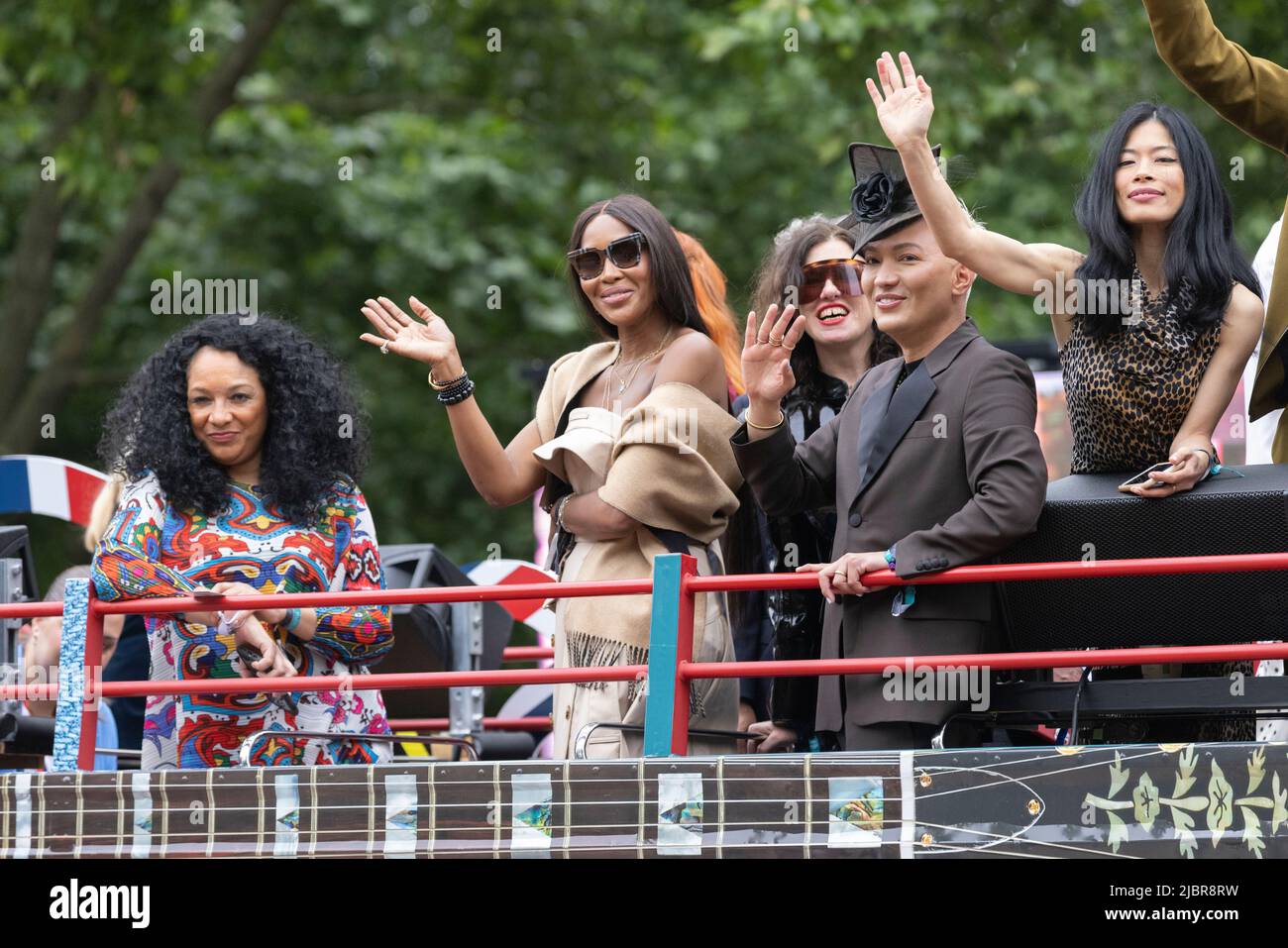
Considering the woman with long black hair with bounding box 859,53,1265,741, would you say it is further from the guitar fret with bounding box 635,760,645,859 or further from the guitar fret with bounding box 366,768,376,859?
the guitar fret with bounding box 366,768,376,859

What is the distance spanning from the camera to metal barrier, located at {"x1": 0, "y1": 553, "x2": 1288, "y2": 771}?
446 centimetres

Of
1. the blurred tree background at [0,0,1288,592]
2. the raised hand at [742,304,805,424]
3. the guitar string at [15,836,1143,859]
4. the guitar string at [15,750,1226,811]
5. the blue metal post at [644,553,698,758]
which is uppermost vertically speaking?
the blurred tree background at [0,0,1288,592]

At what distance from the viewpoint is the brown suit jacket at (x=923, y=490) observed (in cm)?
474

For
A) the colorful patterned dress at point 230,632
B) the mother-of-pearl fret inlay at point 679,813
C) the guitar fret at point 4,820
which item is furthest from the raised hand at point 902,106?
the guitar fret at point 4,820

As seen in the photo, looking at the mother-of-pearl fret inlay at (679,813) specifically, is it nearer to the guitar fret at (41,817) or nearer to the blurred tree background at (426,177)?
the guitar fret at (41,817)

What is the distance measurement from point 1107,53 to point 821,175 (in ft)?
9.19

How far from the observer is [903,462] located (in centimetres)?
498

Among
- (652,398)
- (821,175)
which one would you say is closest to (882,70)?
(652,398)

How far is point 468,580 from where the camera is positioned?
7809 mm

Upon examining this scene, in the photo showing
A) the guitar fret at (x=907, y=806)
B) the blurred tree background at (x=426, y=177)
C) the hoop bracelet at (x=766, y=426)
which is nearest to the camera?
the guitar fret at (x=907, y=806)

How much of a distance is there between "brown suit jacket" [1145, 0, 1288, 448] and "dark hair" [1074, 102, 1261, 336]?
130mm

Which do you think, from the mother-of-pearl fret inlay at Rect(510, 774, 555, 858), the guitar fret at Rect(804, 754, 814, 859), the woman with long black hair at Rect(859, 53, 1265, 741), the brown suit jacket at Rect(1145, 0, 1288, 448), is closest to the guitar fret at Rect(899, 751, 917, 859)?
the guitar fret at Rect(804, 754, 814, 859)

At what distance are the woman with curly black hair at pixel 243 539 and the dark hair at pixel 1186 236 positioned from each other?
229 cm
